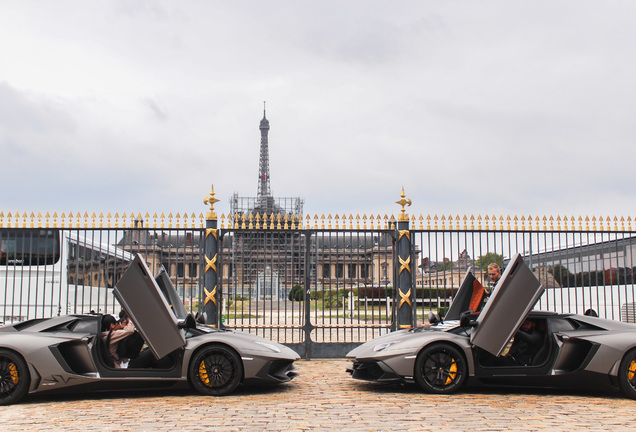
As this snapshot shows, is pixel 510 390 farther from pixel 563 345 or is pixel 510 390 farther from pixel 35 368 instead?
pixel 35 368

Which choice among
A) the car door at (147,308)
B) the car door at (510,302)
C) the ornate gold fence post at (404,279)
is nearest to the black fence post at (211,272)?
the ornate gold fence post at (404,279)

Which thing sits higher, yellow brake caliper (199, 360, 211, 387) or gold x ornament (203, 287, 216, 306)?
gold x ornament (203, 287, 216, 306)

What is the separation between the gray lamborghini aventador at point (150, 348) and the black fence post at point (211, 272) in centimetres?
404

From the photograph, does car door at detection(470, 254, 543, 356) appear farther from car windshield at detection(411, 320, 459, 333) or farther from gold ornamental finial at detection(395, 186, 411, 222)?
gold ornamental finial at detection(395, 186, 411, 222)

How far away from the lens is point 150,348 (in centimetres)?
715

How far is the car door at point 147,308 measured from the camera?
7012 mm

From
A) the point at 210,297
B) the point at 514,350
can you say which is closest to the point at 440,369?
the point at 514,350

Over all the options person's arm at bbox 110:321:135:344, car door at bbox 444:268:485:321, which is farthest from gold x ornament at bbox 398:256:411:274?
person's arm at bbox 110:321:135:344

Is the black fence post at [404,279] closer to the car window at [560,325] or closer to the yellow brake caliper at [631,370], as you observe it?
the car window at [560,325]

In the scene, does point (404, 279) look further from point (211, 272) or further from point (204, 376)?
point (204, 376)

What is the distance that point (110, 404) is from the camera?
7.01 meters

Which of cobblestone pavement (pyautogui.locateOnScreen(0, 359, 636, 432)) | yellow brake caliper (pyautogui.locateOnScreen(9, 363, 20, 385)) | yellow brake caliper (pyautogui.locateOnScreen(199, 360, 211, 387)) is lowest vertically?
cobblestone pavement (pyautogui.locateOnScreen(0, 359, 636, 432))

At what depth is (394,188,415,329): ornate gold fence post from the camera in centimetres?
1201

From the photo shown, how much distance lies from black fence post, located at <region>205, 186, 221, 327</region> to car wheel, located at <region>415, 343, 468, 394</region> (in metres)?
5.30
